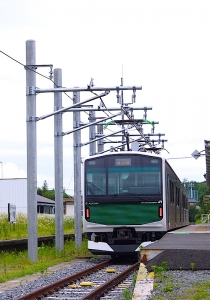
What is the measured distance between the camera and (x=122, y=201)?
15836mm

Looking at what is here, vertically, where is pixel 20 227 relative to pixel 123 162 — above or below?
below

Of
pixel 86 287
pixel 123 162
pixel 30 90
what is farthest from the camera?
pixel 30 90

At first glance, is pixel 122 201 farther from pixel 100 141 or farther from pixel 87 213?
pixel 100 141

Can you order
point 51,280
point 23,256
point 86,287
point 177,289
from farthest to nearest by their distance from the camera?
point 23,256
point 51,280
point 86,287
point 177,289

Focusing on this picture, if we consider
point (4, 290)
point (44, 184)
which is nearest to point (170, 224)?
point (4, 290)

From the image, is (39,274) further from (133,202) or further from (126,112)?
(126,112)

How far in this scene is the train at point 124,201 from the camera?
15.8m

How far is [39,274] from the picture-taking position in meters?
13.3

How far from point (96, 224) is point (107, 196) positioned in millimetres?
711

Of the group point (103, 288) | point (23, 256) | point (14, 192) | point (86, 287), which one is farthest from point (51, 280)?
point (14, 192)

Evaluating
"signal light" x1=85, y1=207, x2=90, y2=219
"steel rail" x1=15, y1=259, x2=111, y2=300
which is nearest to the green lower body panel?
"signal light" x1=85, y1=207, x2=90, y2=219

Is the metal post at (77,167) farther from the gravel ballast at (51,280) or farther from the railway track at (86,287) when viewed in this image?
the railway track at (86,287)

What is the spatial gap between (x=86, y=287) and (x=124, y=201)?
496 centimetres

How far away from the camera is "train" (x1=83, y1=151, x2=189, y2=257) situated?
51.9 ft
